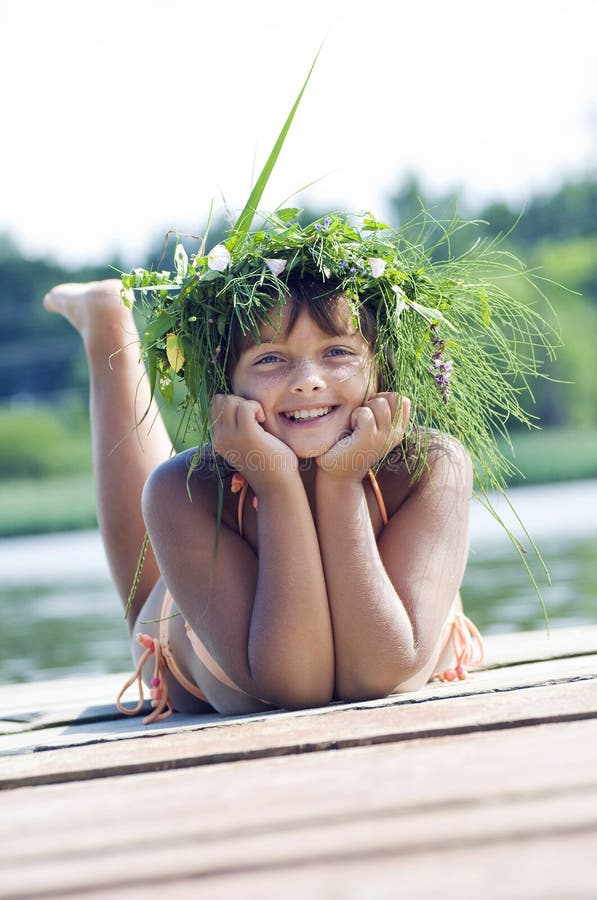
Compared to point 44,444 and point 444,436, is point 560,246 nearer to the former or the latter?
point 44,444

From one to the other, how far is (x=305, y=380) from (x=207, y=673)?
0.72 m

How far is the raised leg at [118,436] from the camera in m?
3.70

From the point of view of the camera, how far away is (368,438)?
8.09 feet

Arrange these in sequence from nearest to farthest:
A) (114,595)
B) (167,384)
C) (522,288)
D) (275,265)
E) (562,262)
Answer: (275,265) < (167,384) < (114,595) < (522,288) < (562,262)

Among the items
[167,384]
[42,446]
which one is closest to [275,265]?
[167,384]

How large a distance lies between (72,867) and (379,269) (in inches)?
64.0

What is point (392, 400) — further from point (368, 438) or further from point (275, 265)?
point (275, 265)

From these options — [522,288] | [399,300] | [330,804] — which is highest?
[399,300]

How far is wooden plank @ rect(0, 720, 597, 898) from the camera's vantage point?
3.80ft

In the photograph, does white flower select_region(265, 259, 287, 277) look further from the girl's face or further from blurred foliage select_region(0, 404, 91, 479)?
blurred foliage select_region(0, 404, 91, 479)

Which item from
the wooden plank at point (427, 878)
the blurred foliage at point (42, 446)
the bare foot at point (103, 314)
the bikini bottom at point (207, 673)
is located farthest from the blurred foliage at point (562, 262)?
the wooden plank at point (427, 878)

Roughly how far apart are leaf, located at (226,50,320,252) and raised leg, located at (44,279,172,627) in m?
0.97

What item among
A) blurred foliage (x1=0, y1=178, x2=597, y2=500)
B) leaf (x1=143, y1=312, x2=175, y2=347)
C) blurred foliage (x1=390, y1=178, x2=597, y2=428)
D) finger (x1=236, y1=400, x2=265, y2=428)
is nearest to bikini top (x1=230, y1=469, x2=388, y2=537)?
finger (x1=236, y1=400, x2=265, y2=428)

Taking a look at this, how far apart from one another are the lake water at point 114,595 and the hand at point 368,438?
3147 millimetres
